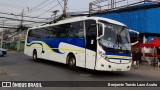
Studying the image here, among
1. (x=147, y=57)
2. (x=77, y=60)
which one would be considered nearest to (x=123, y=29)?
(x=77, y=60)

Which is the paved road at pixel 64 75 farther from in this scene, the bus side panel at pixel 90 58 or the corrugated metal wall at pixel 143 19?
the corrugated metal wall at pixel 143 19

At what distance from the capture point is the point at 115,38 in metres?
13.3

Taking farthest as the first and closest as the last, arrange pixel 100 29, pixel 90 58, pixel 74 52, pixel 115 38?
pixel 74 52
pixel 90 58
pixel 115 38
pixel 100 29

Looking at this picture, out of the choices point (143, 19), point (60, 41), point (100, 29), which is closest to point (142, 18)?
point (143, 19)

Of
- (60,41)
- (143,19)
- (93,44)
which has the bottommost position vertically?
(93,44)

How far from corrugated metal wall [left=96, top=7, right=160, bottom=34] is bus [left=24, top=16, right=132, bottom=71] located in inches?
404

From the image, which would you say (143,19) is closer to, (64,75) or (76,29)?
(76,29)

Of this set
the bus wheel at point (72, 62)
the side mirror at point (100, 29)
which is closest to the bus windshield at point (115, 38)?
the side mirror at point (100, 29)

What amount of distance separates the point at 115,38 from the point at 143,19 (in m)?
12.2

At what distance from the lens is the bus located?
42.1 ft

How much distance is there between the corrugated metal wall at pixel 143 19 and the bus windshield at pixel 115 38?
11.0 metres

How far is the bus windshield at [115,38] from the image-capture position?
42.5 feet

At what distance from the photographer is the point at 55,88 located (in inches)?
375

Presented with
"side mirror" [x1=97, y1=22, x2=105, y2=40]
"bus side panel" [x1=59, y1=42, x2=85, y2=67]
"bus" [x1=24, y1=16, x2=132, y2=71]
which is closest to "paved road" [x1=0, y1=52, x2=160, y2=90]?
"bus" [x1=24, y1=16, x2=132, y2=71]
